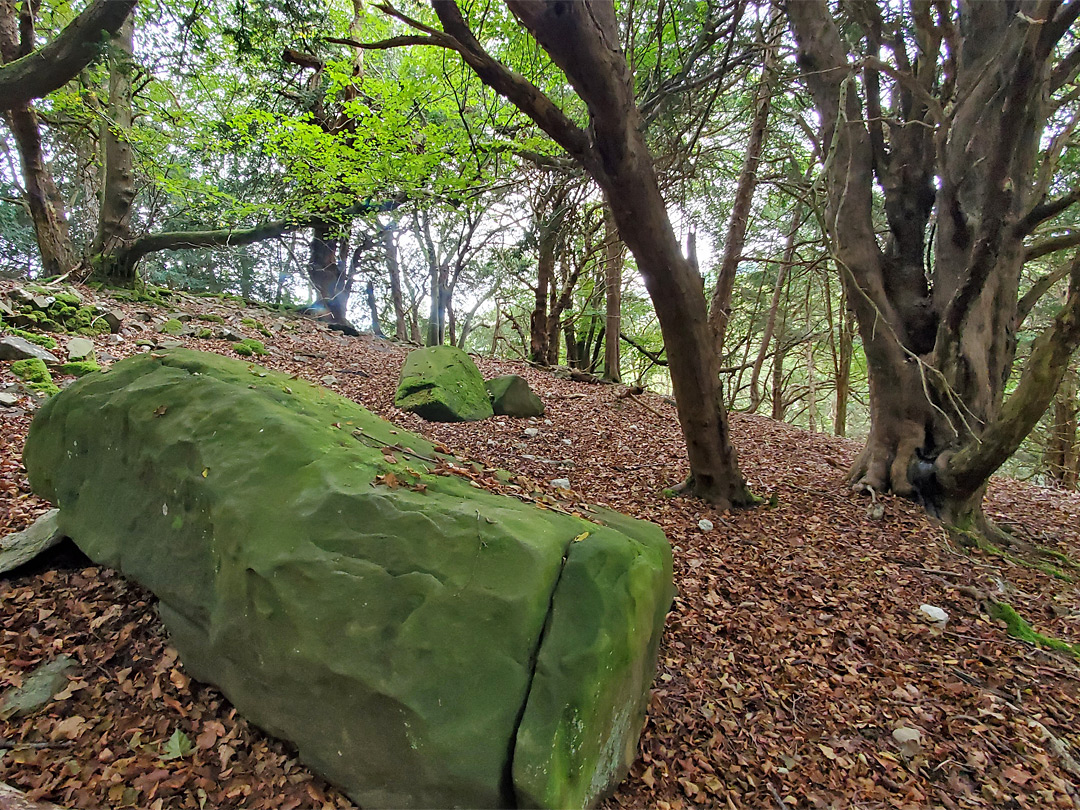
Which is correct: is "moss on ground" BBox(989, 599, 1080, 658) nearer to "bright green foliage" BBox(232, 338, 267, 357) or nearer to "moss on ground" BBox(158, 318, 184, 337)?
"bright green foliage" BBox(232, 338, 267, 357)

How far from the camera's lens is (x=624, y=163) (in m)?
3.49

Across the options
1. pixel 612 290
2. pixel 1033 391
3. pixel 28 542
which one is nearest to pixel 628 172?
pixel 1033 391

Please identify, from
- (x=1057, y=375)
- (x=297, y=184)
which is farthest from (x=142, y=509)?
(x=297, y=184)

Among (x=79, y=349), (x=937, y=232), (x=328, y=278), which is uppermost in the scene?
(x=937, y=232)

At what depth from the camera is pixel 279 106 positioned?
36.4ft

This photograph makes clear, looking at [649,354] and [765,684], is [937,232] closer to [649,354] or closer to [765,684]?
[765,684]

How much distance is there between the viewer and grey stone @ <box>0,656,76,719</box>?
2.10m

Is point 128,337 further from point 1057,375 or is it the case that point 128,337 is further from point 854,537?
point 1057,375

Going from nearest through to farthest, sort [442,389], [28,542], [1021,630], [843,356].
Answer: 1. [28,542]
2. [1021,630]
3. [442,389]
4. [843,356]

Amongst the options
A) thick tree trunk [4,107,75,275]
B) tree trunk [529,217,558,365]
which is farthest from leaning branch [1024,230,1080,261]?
thick tree trunk [4,107,75,275]

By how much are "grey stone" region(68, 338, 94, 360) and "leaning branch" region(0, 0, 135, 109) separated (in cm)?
251

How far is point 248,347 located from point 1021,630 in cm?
941

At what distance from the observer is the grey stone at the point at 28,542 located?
109 inches

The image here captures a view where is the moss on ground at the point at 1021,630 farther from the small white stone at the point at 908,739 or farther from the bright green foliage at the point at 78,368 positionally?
the bright green foliage at the point at 78,368
